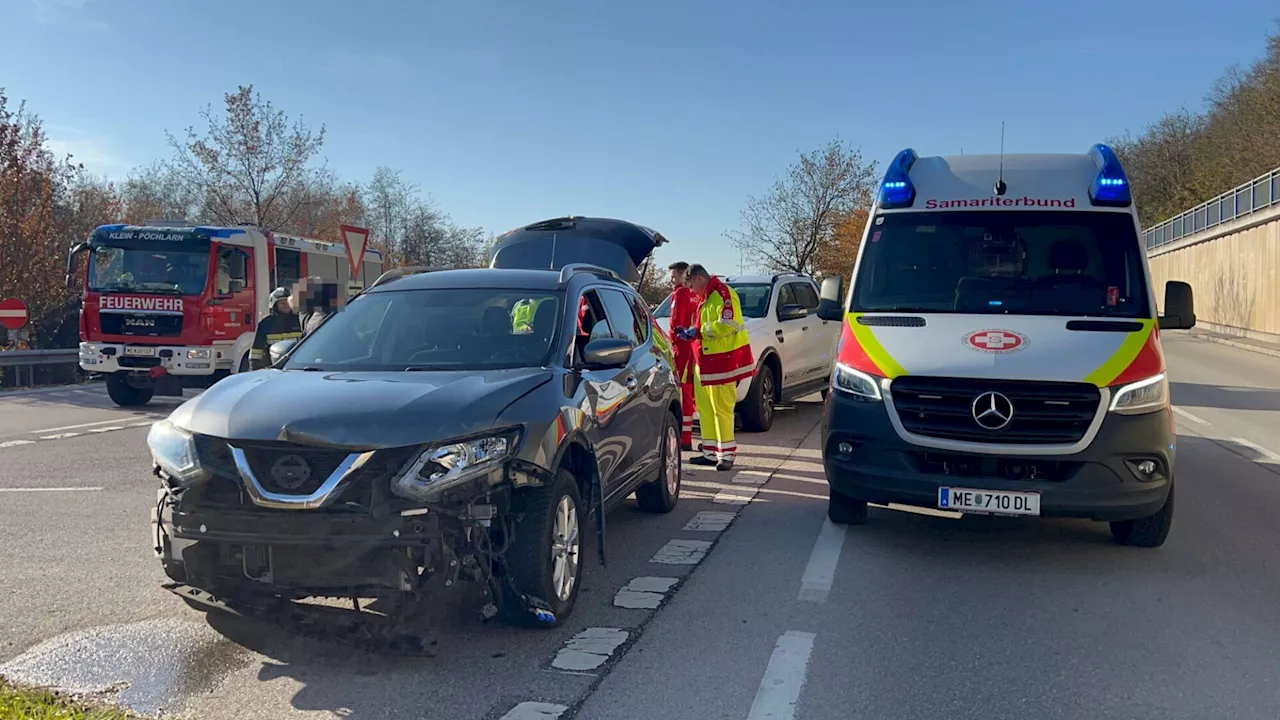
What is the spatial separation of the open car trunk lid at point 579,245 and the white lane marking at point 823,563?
24.1 feet

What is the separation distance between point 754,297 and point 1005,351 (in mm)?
6906

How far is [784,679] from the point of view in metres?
4.14

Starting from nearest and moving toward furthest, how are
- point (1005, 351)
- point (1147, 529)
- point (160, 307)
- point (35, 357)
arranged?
point (1005, 351) < point (1147, 529) < point (160, 307) < point (35, 357)

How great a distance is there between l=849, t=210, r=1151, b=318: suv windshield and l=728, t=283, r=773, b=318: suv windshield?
5.31 m

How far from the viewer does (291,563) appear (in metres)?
3.94

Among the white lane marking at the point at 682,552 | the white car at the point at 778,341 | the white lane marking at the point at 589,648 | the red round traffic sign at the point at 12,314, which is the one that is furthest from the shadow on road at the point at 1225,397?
the red round traffic sign at the point at 12,314

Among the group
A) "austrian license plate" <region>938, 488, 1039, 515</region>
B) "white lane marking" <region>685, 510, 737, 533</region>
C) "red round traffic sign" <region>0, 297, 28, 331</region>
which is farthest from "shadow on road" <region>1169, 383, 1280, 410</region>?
"red round traffic sign" <region>0, 297, 28, 331</region>

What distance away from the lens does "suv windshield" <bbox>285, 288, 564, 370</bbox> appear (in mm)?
5309

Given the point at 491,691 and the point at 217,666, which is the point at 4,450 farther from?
the point at 491,691

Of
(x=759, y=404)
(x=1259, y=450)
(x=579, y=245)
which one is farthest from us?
(x=579, y=245)

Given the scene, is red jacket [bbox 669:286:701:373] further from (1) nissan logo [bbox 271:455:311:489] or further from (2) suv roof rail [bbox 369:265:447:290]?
(1) nissan logo [bbox 271:455:311:489]

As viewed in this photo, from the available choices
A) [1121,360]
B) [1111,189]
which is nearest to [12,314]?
[1111,189]

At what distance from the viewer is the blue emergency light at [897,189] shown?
7.04 metres

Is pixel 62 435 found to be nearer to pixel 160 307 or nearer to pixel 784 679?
pixel 160 307
